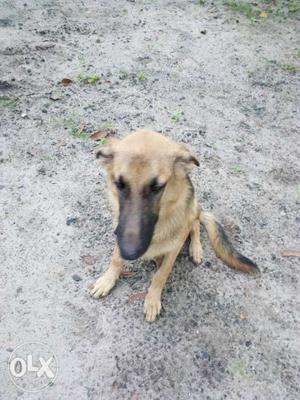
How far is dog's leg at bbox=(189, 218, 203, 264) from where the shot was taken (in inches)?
148

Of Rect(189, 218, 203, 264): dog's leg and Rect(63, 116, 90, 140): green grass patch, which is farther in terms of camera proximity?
Rect(63, 116, 90, 140): green grass patch

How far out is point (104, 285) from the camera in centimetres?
351

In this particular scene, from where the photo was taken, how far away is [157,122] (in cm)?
513

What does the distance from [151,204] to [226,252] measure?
3.68 ft

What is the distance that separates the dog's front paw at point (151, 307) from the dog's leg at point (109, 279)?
35cm

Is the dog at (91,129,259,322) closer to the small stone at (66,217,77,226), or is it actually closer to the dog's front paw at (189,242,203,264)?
the dog's front paw at (189,242,203,264)

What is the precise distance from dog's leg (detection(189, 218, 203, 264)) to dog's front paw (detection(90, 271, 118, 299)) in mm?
750

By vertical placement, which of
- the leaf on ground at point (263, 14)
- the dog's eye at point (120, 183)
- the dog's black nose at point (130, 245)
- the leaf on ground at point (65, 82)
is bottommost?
the leaf on ground at point (65, 82)

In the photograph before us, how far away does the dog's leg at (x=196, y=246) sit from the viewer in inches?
148

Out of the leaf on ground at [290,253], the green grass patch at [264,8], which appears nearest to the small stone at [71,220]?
the leaf on ground at [290,253]

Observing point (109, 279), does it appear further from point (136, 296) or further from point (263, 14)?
point (263, 14)

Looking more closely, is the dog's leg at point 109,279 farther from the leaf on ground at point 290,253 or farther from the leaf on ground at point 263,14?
the leaf on ground at point 263,14

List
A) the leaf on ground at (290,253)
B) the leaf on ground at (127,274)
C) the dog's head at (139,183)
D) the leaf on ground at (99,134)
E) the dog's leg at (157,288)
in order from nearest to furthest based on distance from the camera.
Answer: the dog's head at (139,183) < the dog's leg at (157,288) < the leaf on ground at (127,274) < the leaf on ground at (290,253) < the leaf on ground at (99,134)

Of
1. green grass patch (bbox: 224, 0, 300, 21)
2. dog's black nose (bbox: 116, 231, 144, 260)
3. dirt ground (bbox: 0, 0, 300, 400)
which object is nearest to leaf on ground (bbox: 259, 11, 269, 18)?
green grass patch (bbox: 224, 0, 300, 21)
